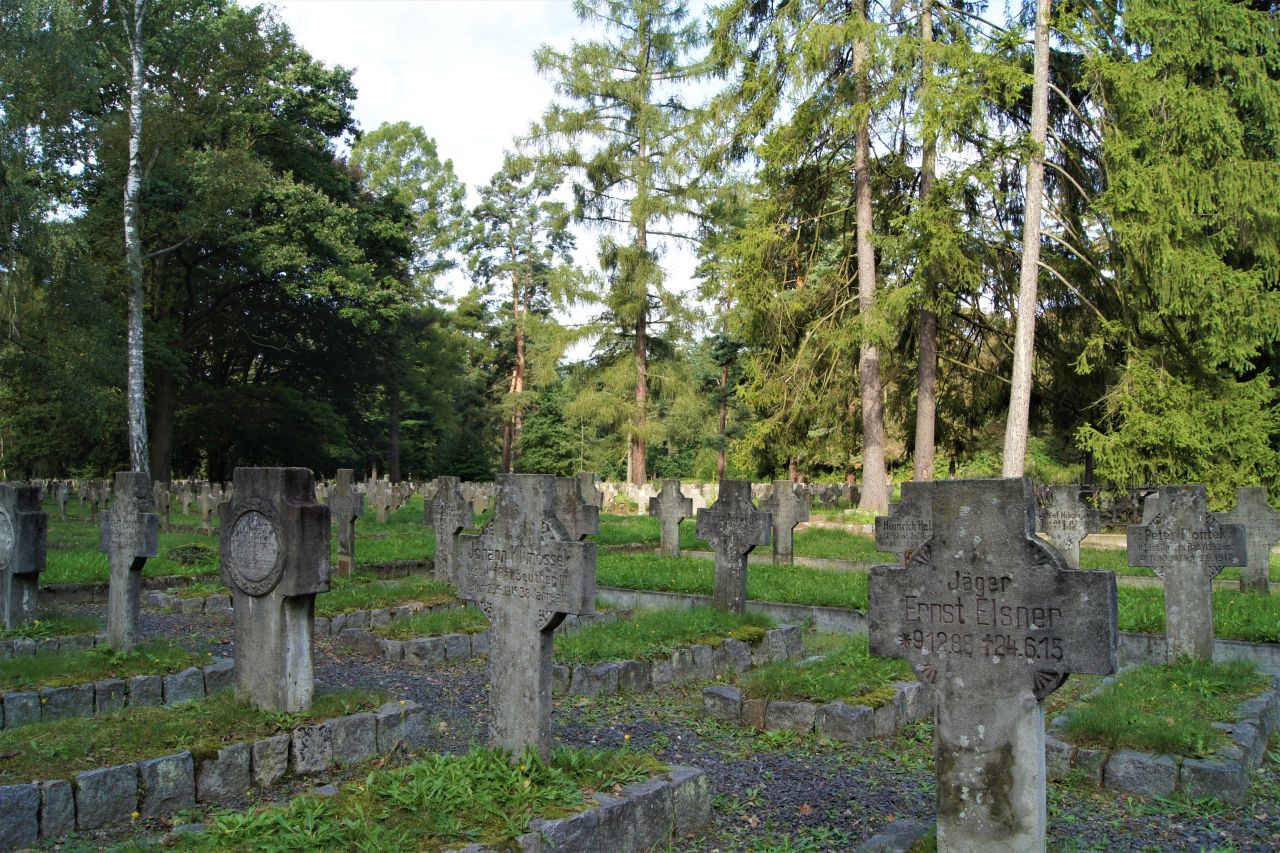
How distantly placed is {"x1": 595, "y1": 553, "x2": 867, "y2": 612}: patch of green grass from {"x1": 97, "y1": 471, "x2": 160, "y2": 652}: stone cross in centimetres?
591

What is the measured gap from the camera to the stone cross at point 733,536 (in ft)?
31.0

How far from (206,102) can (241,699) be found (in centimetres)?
2258

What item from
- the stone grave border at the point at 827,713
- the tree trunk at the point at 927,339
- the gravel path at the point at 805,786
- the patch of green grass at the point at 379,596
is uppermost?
the tree trunk at the point at 927,339

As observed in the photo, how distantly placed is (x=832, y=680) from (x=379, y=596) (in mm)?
5848

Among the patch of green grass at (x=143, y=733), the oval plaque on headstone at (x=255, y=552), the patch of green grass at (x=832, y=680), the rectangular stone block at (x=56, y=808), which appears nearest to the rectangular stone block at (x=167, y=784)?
the patch of green grass at (x=143, y=733)

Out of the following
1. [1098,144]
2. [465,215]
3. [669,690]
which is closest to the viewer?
[669,690]

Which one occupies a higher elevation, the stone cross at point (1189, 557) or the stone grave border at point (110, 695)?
the stone cross at point (1189, 557)

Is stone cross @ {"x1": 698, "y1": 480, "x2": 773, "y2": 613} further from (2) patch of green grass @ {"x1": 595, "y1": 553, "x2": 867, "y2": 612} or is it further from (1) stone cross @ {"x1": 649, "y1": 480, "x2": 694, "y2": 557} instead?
(1) stone cross @ {"x1": 649, "y1": 480, "x2": 694, "y2": 557}

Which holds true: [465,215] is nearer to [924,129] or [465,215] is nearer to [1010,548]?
[924,129]

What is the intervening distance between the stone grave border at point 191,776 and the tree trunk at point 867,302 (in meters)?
17.1

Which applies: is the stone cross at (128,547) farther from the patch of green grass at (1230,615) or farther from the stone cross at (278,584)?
the patch of green grass at (1230,615)

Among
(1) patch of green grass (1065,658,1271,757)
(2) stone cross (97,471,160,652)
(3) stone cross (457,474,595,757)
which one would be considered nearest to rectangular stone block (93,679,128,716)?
(2) stone cross (97,471,160,652)

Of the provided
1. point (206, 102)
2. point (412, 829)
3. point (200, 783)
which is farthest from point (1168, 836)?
point (206, 102)

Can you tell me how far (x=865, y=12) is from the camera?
22.2 metres
